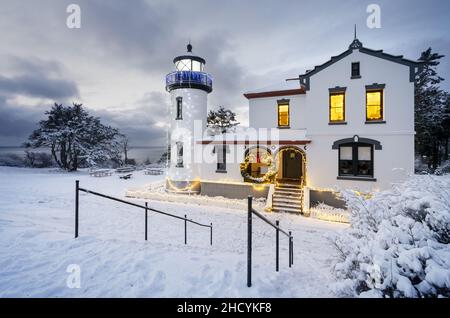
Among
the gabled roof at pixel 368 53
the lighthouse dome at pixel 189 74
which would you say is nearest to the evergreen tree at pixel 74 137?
the lighthouse dome at pixel 189 74

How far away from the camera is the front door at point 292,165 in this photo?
16.8 m

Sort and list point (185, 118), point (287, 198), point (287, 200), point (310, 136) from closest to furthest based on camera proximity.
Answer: point (287, 200), point (287, 198), point (310, 136), point (185, 118)

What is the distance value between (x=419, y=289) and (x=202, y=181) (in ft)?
49.8

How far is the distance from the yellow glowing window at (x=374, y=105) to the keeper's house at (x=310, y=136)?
0.05 m

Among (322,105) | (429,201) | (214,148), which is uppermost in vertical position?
(322,105)

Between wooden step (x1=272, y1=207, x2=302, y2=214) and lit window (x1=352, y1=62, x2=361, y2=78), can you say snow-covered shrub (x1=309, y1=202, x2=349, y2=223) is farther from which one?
lit window (x1=352, y1=62, x2=361, y2=78)

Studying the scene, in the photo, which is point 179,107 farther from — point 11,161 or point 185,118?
point 11,161

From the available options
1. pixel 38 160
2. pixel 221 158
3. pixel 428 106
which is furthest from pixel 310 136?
pixel 38 160

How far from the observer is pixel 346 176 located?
1373cm

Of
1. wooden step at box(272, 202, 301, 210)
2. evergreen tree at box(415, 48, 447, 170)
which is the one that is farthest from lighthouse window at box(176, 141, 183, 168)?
evergreen tree at box(415, 48, 447, 170)

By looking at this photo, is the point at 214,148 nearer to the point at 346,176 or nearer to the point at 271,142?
the point at 271,142

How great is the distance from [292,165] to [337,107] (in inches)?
203

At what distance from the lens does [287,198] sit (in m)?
14.1

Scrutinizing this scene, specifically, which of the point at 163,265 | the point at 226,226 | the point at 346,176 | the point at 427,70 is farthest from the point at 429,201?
the point at 427,70
